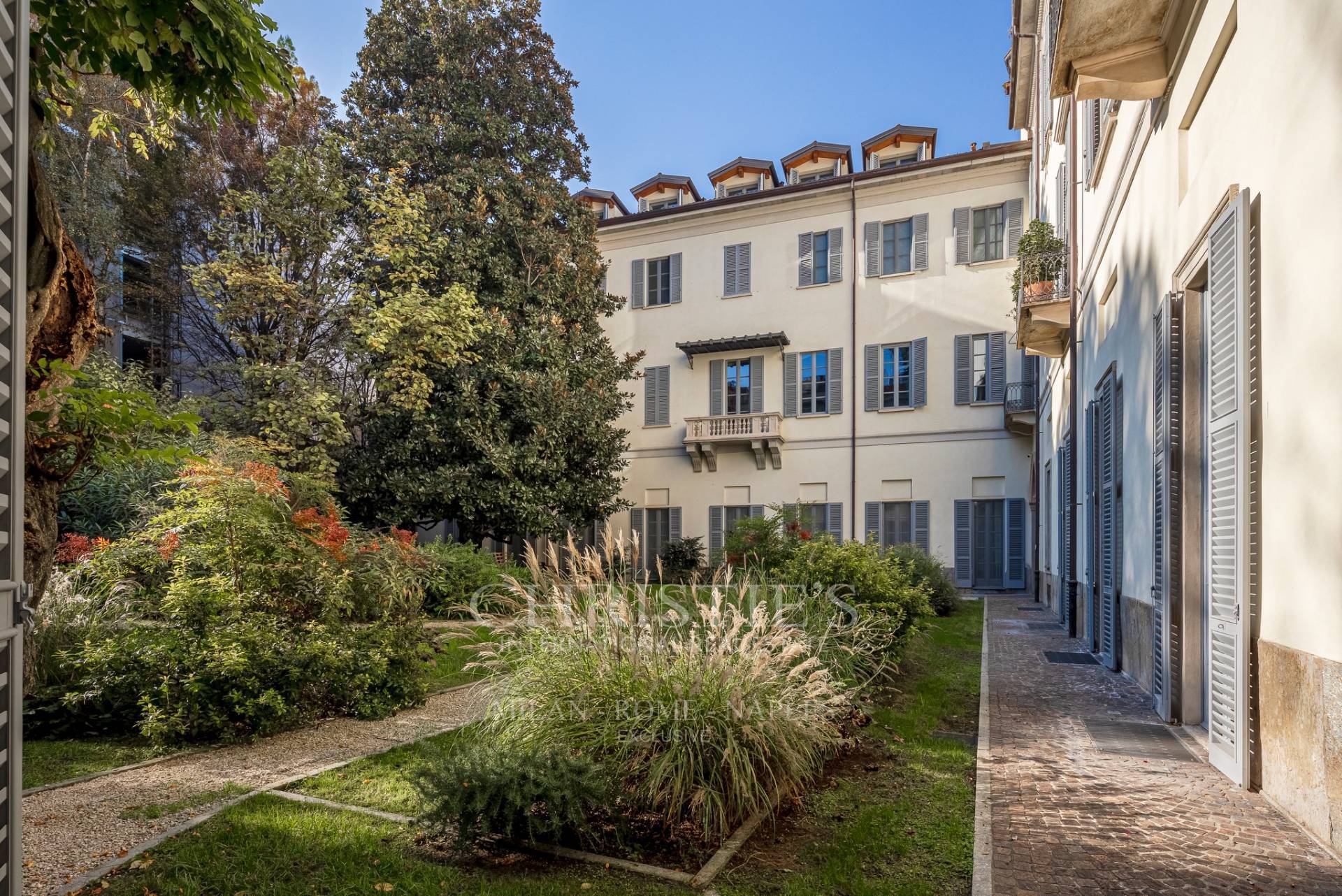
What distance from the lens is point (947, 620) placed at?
559 inches

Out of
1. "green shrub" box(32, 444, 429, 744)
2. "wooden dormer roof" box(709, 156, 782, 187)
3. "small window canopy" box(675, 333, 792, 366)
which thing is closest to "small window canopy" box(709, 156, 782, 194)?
"wooden dormer roof" box(709, 156, 782, 187)

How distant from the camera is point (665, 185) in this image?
93.1ft

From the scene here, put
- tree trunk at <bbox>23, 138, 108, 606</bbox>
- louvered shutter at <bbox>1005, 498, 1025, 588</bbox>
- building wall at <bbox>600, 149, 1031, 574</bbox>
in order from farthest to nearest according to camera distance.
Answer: building wall at <bbox>600, 149, 1031, 574</bbox> < louvered shutter at <bbox>1005, 498, 1025, 588</bbox> < tree trunk at <bbox>23, 138, 108, 606</bbox>

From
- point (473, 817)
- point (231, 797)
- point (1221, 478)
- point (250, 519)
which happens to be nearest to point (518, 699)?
point (473, 817)

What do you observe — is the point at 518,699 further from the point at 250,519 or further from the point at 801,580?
the point at 801,580

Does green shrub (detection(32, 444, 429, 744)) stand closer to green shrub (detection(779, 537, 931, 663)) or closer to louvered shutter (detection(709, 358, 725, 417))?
green shrub (detection(779, 537, 931, 663))

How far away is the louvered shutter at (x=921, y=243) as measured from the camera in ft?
77.5

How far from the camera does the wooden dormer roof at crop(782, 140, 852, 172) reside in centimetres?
2608

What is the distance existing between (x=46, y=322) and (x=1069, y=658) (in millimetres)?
9758

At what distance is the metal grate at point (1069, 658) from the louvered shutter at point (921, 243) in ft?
50.7

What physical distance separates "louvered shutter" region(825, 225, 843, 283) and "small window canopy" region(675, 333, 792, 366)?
215 centimetres

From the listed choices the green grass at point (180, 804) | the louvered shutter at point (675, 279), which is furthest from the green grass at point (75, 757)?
the louvered shutter at point (675, 279)

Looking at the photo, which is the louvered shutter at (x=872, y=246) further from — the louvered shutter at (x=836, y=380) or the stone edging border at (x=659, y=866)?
the stone edging border at (x=659, y=866)

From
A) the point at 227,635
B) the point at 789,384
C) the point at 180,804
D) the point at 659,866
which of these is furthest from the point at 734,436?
the point at 659,866
